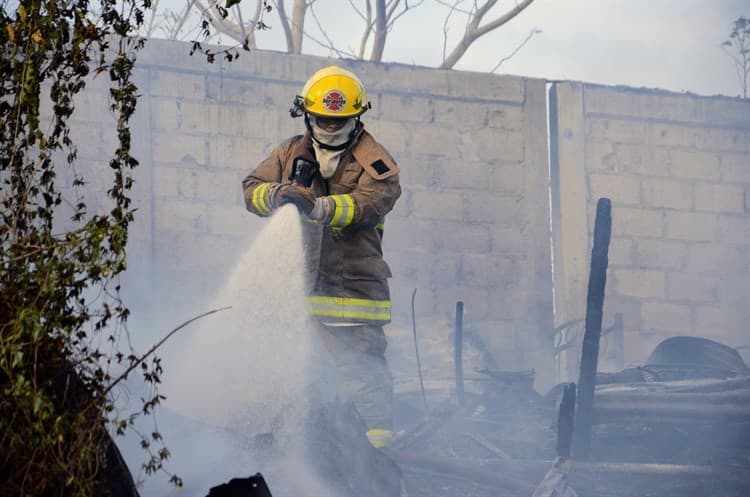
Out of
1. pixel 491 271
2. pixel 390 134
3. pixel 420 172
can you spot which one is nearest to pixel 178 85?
pixel 390 134

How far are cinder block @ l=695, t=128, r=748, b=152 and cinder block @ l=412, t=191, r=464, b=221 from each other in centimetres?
270

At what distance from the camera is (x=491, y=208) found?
1034 centimetres

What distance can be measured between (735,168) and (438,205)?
325 centimetres

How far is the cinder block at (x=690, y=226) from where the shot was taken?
35.7 feet

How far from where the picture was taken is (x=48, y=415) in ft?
7.64

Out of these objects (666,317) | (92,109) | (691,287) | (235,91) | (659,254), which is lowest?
(666,317)

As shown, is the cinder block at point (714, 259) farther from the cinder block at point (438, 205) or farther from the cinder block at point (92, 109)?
the cinder block at point (92, 109)

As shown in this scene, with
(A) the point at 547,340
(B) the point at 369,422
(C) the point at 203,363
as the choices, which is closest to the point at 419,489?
(B) the point at 369,422

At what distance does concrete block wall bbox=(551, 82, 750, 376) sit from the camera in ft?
35.3

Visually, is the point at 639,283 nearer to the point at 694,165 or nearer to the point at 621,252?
the point at 621,252

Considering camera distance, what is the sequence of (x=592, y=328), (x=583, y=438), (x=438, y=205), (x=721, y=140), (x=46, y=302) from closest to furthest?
(x=46, y=302)
(x=592, y=328)
(x=583, y=438)
(x=438, y=205)
(x=721, y=140)

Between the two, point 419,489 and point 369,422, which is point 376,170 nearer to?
point 369,422

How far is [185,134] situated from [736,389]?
5344mm

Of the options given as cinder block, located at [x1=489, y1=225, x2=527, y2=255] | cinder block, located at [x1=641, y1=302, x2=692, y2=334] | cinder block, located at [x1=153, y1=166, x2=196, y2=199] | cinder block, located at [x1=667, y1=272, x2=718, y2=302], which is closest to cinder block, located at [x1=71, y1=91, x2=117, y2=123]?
cinder block, located at [x1=153, y1=166, x2=196, y2=199]
